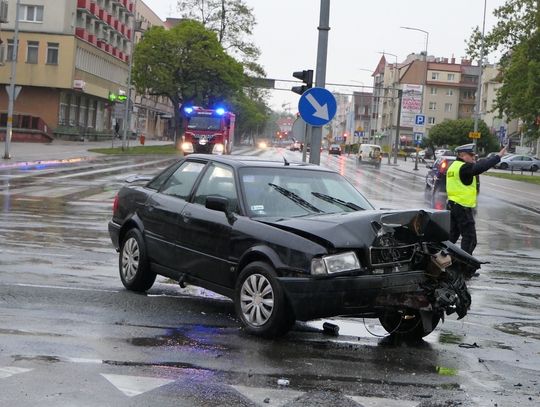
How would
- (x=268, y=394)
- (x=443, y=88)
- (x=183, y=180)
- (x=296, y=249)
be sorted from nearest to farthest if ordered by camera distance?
(x=268, y=394) → (x=296, y=249) → (x=183, y=180) → (x=443, y=88)

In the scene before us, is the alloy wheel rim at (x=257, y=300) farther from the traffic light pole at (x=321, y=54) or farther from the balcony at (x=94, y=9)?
the balcony at (x=94, y=9)

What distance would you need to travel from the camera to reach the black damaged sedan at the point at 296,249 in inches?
246

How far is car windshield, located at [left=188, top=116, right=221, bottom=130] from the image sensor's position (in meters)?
44.9

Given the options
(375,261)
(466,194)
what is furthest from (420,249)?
(466,194)

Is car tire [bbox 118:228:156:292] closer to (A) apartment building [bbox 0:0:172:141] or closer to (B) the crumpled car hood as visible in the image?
(B) the crumpled car hood

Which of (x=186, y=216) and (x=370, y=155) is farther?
(x=370, y=155)

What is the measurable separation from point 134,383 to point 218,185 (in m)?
2.85

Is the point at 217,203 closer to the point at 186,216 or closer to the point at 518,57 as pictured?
the point at 186,216

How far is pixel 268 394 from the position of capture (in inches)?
198

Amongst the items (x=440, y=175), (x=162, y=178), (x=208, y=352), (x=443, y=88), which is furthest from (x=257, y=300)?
(x=443, y=88)

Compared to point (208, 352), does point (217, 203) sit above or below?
above

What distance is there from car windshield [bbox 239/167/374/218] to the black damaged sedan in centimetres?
1

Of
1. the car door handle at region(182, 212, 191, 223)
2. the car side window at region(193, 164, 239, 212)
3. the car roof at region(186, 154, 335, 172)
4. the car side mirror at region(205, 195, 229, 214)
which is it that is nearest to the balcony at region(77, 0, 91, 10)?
the car roof at region(186, 154, 335, 172)

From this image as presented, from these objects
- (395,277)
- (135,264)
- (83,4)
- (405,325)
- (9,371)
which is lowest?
(9,371)
